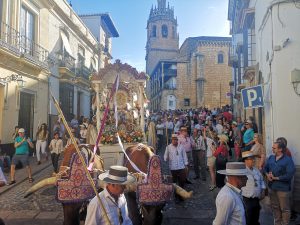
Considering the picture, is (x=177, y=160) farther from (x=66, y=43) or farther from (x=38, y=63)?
(x=66, y=43)

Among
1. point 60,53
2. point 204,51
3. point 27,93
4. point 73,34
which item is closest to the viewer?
point 27,93

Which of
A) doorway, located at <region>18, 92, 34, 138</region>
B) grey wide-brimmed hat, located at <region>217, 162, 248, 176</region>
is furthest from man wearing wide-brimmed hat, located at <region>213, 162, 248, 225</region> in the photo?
doorway, located at <region>18, 92, 34, 138</region>

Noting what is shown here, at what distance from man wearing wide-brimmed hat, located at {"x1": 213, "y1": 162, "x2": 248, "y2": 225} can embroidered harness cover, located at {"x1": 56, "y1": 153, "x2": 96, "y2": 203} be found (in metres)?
2.63

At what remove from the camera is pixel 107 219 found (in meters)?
3.34

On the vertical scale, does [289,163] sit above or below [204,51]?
below

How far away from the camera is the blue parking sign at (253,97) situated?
942 cm

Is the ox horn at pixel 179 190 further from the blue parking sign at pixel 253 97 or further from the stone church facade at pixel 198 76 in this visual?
the stone church facade at pixel 198 76

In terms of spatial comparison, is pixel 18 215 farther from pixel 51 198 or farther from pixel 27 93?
pixel 27 93

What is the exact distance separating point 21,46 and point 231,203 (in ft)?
45.6

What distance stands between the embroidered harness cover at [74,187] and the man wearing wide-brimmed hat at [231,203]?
2632 mm

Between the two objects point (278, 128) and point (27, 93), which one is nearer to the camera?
point (278, 128)

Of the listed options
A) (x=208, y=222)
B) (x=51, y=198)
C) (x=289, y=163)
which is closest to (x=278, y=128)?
(x=289, y=163)

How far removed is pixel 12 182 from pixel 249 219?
7.60 metres

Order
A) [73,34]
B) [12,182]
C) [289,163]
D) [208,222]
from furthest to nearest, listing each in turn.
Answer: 1. [73,34]
2. [12,182]
3. [208,222]
4. [289,163]
